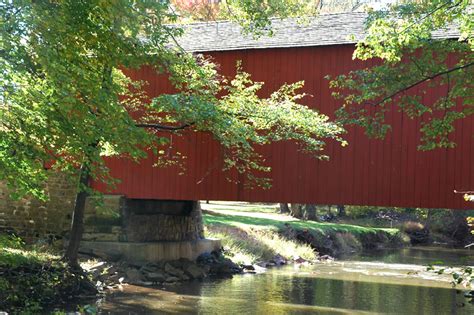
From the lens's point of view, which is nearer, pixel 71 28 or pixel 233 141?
pixel 71 28

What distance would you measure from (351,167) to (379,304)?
98.2 inches

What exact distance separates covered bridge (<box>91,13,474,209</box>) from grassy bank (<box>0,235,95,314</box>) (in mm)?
3371

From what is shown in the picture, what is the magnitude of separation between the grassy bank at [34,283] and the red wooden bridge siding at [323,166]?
330cm

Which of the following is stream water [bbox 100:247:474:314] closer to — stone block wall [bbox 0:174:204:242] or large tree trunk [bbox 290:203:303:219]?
stone block wall [bbox 0:174:204:242]

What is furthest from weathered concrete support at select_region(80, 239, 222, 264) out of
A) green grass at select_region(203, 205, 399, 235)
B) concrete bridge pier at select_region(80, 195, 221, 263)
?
green grass at select_region(203, 205, 399, 235)

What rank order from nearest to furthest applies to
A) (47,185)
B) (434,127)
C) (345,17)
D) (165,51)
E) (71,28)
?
(71,28)
(434,127)
(165,51)
(345,17)
(47,185)

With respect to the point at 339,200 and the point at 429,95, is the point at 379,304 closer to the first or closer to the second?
the point at 339,200

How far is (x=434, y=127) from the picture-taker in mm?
8023

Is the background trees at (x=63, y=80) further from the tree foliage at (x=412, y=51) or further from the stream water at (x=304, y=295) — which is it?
the stream water at (x=304, y=295)

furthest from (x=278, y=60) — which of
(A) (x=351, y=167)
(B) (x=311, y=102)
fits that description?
(A) (x=351, y=167)

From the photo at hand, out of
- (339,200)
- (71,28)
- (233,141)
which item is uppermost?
(71,28)

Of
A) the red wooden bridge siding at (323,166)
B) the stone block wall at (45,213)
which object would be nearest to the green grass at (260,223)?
the stone block wall at (45,213)

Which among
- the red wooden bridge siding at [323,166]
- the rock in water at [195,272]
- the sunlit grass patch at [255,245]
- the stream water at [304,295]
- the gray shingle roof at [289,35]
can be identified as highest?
the gray shingle roof at [289,35]

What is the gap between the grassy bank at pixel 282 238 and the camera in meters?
17.7
